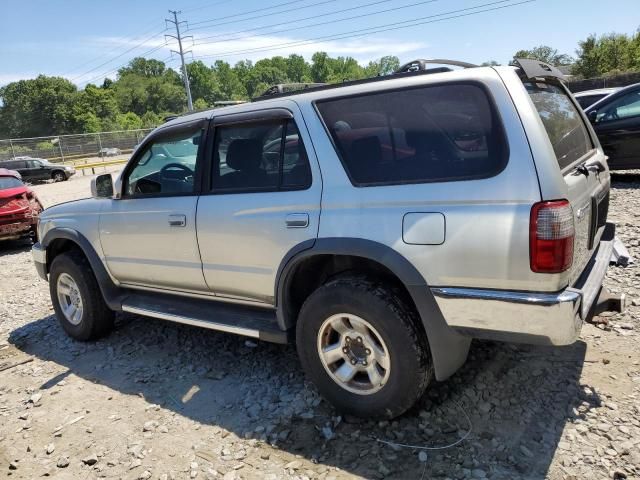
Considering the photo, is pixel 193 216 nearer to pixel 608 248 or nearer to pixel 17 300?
pixel 608 248

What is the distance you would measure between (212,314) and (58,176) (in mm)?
26847

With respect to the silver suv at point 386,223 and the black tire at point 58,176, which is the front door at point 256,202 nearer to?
the silver suv at point 386,223

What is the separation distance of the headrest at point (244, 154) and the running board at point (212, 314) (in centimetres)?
98

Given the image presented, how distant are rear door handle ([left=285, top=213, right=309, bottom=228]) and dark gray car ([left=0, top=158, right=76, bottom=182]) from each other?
2656 cm

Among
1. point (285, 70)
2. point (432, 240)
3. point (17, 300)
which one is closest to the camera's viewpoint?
point (432, 240)

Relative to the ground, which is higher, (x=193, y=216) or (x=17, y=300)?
(x=193, y=216)

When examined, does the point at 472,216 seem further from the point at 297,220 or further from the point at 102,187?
the point at 102,187

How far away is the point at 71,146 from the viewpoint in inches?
1439

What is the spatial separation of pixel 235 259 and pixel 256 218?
353 mm

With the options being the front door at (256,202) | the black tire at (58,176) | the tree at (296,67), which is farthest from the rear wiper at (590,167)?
the tree at (296,67)

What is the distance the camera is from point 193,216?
138 inches

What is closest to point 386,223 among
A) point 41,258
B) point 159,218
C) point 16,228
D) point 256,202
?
point 256,202

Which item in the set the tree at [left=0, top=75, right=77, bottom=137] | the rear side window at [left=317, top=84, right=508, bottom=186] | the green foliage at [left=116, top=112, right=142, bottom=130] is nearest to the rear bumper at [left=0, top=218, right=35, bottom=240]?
the rear side window at [left=317, top=84, right=508, bottom=186]

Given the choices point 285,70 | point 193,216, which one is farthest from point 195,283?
point 285,70
